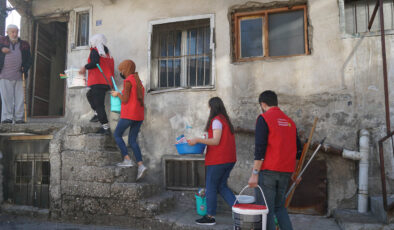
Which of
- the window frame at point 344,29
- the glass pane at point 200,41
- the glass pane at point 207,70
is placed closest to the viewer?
the window frame at point 344,29

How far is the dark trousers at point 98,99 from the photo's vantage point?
574cm

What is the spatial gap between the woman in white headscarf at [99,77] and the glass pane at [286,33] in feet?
10.3

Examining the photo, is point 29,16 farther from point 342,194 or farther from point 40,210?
point 342,194

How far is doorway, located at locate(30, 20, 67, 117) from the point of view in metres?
7.26

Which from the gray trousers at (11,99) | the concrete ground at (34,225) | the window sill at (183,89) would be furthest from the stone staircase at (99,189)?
the gray trousers at (11,99)

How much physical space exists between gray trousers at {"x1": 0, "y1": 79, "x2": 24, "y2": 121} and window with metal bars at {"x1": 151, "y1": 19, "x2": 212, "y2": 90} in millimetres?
2828

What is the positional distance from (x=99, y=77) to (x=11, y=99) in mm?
2109

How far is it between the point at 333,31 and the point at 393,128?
187 cm

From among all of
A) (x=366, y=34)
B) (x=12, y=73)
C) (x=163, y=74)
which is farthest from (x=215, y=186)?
(x=12, y=73)

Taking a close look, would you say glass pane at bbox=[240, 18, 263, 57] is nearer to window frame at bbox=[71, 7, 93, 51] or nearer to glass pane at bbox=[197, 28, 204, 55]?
glass pane at bbox=[197, 28, 204, 55]

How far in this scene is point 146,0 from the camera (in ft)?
20.8

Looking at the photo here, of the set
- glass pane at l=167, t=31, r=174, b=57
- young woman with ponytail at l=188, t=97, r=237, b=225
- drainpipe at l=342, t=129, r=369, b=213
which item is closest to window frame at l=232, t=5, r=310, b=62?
glass pane at l=167, t=31, r=174, b=57

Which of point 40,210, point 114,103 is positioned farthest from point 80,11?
point 40,210

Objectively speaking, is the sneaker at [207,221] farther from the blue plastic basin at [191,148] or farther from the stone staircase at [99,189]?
the blue plastic basin at [191,148]
